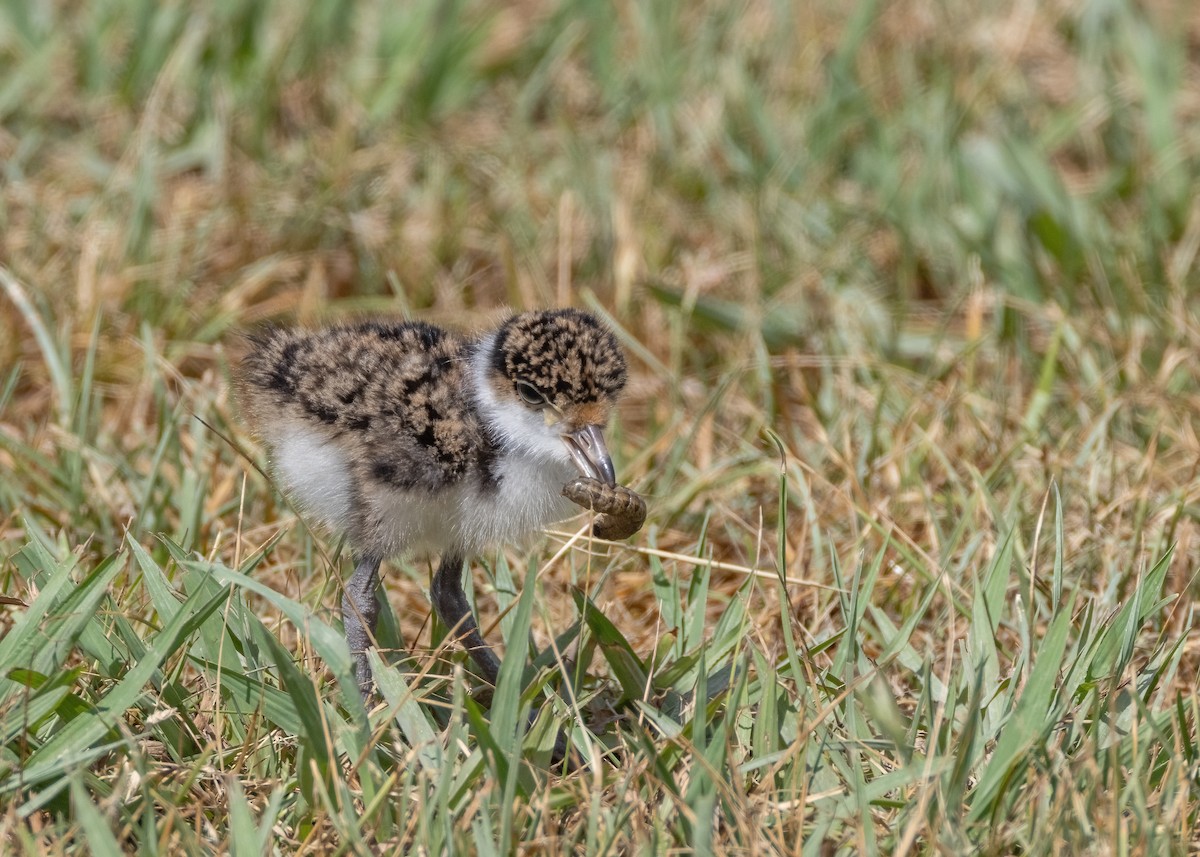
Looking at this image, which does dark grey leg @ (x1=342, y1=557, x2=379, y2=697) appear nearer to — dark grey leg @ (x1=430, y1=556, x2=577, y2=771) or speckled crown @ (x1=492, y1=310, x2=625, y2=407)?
dark grey leg @ (x1=430, y1=556, x2=577, y2=771)

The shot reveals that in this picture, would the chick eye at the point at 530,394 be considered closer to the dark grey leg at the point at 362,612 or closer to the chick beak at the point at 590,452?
the chick beak at the point at 590,452

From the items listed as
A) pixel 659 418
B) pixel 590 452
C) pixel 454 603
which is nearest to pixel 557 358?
pixel 590 452

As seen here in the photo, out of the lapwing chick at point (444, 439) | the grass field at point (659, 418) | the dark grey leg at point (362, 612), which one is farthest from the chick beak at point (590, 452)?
the dark grey leg at point (362, 612)

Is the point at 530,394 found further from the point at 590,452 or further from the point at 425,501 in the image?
the point at 425,501

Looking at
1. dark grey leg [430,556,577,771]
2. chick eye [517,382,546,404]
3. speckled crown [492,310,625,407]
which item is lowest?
dark grey leg [430,556,577,771]

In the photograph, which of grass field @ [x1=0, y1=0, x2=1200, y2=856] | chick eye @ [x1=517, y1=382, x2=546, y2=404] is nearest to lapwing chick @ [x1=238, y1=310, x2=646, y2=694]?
chick eye @ [x1=517, y1=382, x2=546, y2=404]

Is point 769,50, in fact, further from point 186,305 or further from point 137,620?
point 137,620
